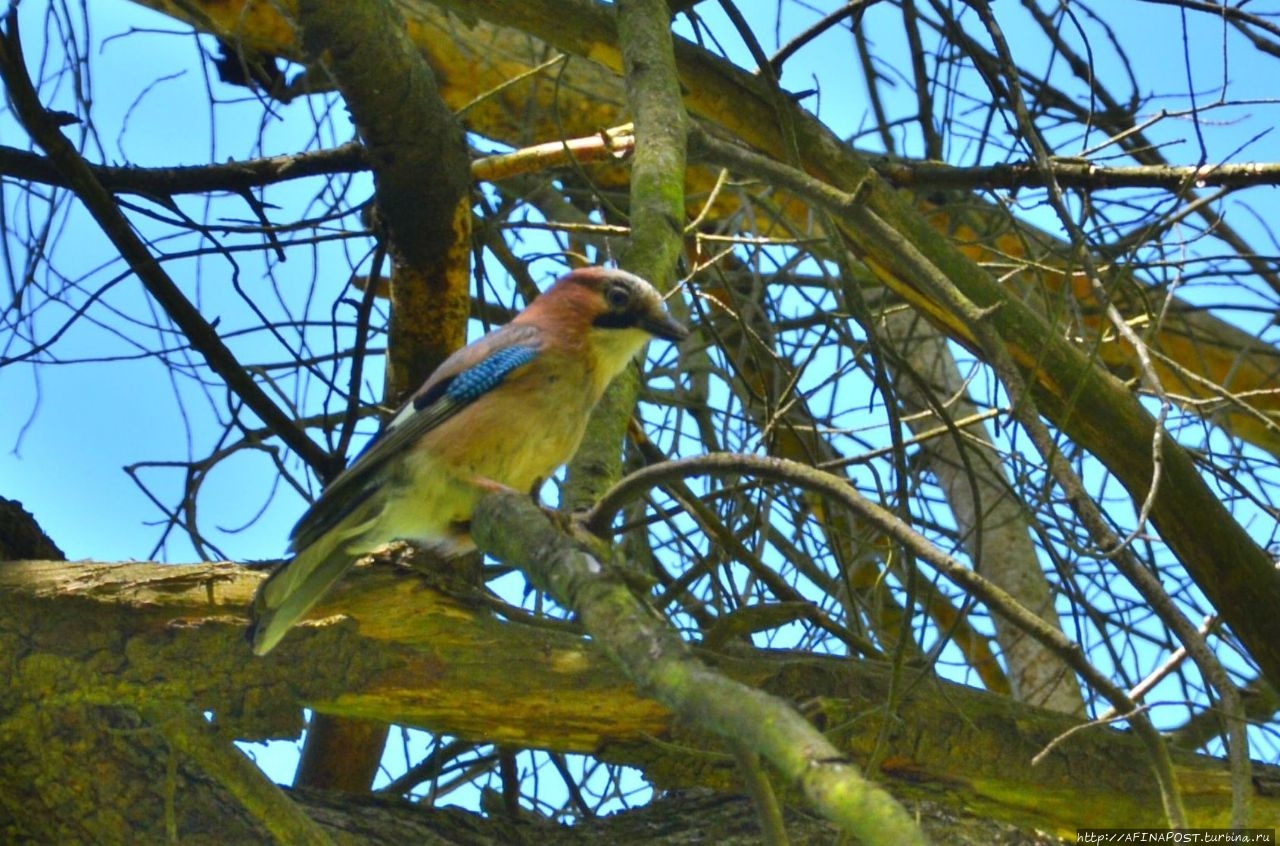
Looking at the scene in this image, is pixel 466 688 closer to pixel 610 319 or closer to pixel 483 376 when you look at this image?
pixel 483 376

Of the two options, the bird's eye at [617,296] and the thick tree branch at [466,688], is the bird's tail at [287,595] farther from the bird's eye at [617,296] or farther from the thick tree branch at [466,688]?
the bird's eye at [617,296]

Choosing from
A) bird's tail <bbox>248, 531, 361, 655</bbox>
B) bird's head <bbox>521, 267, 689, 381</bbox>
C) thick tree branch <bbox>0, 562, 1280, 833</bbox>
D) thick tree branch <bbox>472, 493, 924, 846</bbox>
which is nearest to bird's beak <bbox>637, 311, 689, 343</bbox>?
bird's head <bbox>521, 267, 689, 381</bbox>

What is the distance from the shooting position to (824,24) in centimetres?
442

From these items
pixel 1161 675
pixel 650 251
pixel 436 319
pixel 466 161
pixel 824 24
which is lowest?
pixel 1161 675

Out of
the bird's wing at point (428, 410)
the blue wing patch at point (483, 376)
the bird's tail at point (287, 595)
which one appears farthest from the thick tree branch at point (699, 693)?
the blue wing patch at point (483, 376)

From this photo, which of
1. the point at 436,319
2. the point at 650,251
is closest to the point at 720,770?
the point at 650,251

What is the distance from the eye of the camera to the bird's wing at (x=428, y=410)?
3221mm

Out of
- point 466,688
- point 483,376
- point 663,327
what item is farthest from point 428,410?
point 466,688

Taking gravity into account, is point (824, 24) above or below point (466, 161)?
above

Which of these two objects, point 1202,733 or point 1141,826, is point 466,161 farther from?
point 1202,733

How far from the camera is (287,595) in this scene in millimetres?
2994

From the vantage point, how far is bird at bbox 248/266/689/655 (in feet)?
10.6

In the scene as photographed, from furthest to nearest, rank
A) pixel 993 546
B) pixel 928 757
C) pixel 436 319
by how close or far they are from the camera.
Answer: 1. pixel 993 546
2. pixel 436 319
3. pixel 928 757

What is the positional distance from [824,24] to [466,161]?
3.86 feet
